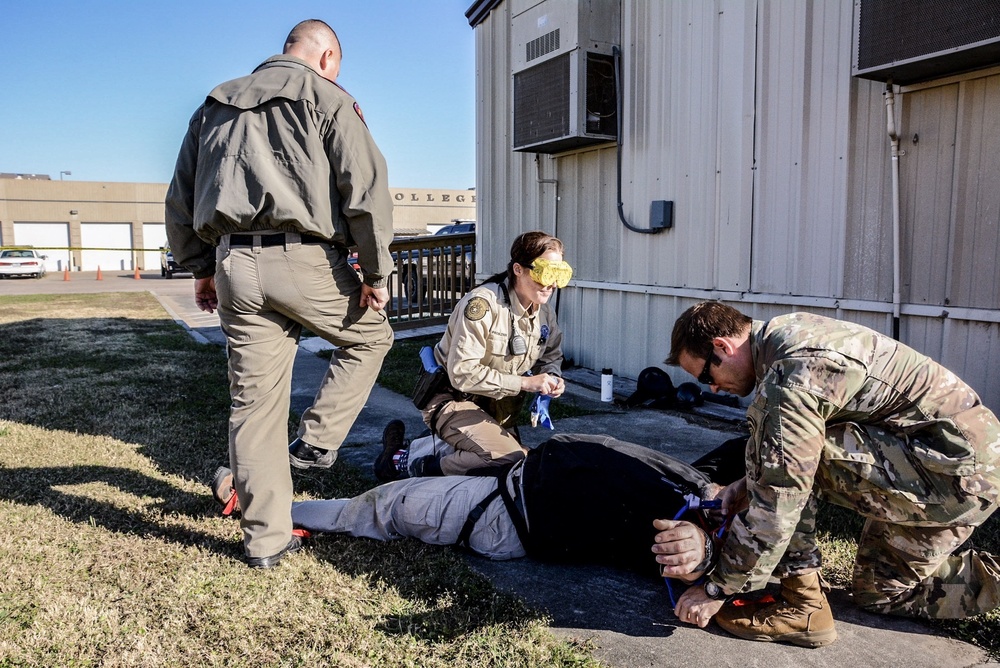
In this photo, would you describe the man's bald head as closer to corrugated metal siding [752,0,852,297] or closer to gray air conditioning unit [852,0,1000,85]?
gray air conditioning unit [852,0,1000,85]

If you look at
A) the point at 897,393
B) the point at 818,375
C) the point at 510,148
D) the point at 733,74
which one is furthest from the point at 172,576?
the point at 510,148

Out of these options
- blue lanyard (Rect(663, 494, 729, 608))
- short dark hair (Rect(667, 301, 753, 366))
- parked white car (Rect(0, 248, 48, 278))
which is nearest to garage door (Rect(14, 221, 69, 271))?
parked white car (Rect(0, 248, 48, 278))

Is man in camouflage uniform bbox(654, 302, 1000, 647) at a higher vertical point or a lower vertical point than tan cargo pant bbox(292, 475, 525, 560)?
higher

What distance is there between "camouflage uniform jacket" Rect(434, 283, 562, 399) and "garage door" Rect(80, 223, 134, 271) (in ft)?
150

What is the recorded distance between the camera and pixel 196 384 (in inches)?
265

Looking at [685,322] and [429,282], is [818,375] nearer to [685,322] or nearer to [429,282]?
[685,322]

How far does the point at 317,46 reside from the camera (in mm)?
2969

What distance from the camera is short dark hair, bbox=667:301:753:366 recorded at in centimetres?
233

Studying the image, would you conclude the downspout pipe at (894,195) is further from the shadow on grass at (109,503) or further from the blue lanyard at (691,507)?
the shadow on grass at (109,503)

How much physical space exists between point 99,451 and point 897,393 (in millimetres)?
4111

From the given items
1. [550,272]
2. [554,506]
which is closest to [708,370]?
[554,506]

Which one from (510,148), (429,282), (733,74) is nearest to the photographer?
(733,74)

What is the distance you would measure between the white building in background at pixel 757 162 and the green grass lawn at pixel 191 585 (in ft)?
10.9

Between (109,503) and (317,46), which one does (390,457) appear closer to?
(109,503)
